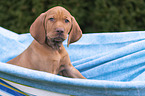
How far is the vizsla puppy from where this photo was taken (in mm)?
1741

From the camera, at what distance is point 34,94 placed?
4.71ft

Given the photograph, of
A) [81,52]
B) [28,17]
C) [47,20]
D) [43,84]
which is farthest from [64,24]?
[28,17]

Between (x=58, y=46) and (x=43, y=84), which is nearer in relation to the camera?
(x=43, y=84)

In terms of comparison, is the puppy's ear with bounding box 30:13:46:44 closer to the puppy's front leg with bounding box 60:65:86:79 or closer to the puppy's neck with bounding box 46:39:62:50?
the puppy's neck with bounding box 46:39:62:50

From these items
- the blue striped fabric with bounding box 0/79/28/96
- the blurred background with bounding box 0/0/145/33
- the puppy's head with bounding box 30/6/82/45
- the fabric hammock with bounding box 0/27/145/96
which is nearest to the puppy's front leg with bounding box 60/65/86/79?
the fabric hammock with bounding box 0/27/145/96

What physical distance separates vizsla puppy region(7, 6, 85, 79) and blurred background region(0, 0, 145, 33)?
86.8 inches

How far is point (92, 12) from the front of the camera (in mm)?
4164

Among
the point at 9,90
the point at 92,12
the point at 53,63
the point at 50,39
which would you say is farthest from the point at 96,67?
the point at 92,12

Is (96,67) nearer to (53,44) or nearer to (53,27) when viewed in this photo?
(53,44)

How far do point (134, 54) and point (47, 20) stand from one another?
39.3 inches

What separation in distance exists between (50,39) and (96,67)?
774 millimetres

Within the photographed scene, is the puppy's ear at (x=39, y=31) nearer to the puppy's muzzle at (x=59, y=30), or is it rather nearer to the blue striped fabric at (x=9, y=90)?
the puppy's muzzle at (x=59, y=30)

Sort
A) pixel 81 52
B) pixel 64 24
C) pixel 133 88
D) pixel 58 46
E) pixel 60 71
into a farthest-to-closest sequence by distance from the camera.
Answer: pixel 81 52, pixel 60 71, pixel 58 46, pixel 64 24, pixel 133 88

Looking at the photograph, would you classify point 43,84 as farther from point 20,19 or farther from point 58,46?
point 20,19
